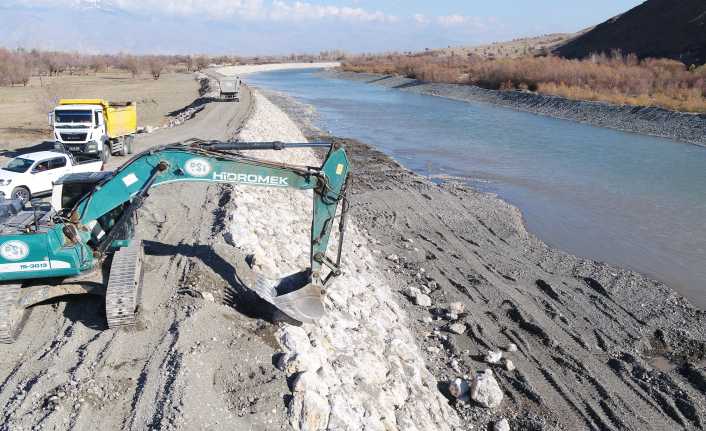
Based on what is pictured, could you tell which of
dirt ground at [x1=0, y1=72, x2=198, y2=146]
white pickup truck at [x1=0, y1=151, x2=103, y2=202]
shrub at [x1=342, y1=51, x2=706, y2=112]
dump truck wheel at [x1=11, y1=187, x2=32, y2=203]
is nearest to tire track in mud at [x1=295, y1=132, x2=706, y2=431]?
white pickup truck at [x1=0, y1=151, x2=103, y2=202]

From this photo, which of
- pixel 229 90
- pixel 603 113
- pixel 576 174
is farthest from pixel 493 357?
pixel 603 113

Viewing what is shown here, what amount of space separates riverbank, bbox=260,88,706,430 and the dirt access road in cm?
376

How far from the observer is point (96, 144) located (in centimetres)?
2073

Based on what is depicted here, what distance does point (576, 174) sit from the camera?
27.2m

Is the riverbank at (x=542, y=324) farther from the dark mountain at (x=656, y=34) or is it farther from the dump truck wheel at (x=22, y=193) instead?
the dark mountain at (x=656, y=34)

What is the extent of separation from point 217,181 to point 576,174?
23.0 m

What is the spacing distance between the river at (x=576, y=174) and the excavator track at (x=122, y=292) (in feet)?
43.5

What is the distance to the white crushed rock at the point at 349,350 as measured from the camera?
280 inches

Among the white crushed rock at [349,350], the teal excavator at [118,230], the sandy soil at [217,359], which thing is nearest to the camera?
the sandy soil at [217,359]

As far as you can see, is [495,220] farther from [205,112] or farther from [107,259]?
[205,112]

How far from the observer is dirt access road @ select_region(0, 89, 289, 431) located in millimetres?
6438

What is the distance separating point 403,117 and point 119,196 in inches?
1602

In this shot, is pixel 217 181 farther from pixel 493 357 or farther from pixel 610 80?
pixel 610 80

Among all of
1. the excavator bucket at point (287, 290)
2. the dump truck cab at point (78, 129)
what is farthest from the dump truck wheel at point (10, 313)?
the dump truck cab at point (78, 129)
